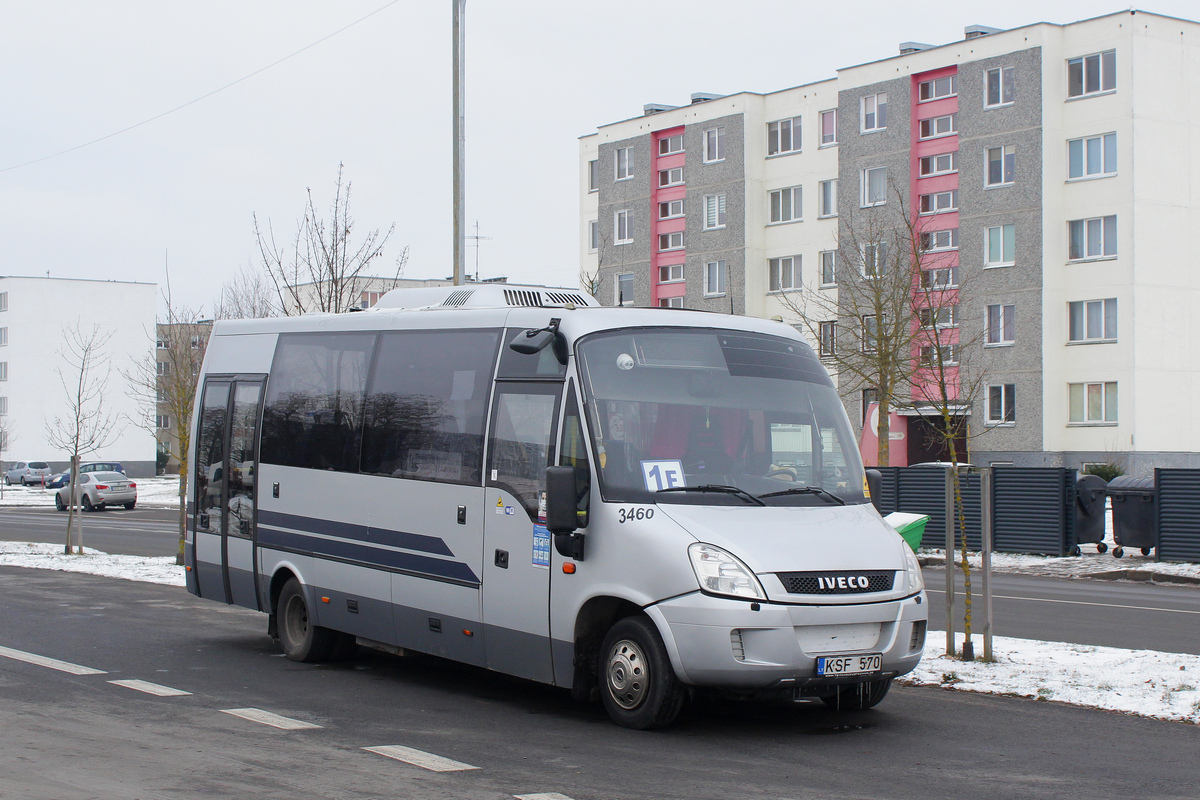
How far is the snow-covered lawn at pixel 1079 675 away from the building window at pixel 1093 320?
126ft

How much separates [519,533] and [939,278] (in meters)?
38.9

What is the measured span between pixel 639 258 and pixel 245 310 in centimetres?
2825

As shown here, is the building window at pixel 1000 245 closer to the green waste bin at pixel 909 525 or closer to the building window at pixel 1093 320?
the building window at pixel 1093 320

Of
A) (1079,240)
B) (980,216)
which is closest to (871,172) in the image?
(980,216)

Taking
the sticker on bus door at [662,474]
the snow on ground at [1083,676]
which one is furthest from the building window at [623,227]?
the sticker on bus door at [662,474]

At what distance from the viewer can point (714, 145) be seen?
205 feet

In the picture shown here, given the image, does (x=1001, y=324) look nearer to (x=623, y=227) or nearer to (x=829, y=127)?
(x=829, y=127)

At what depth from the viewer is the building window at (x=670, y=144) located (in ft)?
213

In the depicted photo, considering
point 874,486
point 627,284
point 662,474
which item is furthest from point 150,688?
point 627,284

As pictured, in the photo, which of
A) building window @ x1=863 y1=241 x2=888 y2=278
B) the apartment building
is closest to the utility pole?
building window @ x1=863 y1=241 x2=888 y2=278

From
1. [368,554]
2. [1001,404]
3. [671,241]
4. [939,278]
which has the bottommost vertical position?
[368,554]

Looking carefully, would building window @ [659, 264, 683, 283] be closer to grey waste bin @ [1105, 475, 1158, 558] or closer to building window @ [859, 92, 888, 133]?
building window @ [859, 92, 888, 133]

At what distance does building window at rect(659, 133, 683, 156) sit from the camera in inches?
2557

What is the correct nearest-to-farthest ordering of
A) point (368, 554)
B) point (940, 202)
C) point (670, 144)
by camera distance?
point (368, 554), point (940, 202), point (670, 144)
